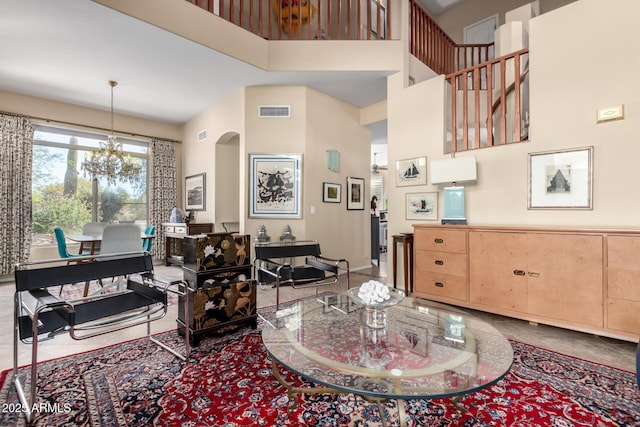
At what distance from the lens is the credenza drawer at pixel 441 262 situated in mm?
3195

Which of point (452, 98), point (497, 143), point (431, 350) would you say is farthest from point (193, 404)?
point (452, 98)

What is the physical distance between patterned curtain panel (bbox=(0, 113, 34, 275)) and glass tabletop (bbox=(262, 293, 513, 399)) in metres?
5.29

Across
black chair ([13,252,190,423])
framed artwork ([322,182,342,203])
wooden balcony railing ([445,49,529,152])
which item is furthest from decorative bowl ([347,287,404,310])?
framed artwork ([322,182,342,203])

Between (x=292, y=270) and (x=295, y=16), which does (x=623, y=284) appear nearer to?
(x=292, y=270)

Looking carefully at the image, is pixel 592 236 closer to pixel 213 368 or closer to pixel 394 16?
pixel 213 368

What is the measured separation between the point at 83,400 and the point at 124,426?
1.44 feet

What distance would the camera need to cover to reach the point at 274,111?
15.6ft

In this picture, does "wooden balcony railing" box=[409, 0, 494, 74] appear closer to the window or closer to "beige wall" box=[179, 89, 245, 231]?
"beige wall" box=[179, 89, 245, 231]

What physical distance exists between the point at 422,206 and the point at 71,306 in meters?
3.66

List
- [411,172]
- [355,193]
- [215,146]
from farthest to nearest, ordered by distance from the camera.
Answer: [355,193] < [215,146] < [411,172]

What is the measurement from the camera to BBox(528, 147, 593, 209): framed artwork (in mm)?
2777

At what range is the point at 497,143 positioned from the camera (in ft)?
11.2

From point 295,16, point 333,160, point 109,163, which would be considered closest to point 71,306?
point 109,163

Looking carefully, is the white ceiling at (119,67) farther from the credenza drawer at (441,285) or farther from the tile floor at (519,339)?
the tile floor at (519,339)
